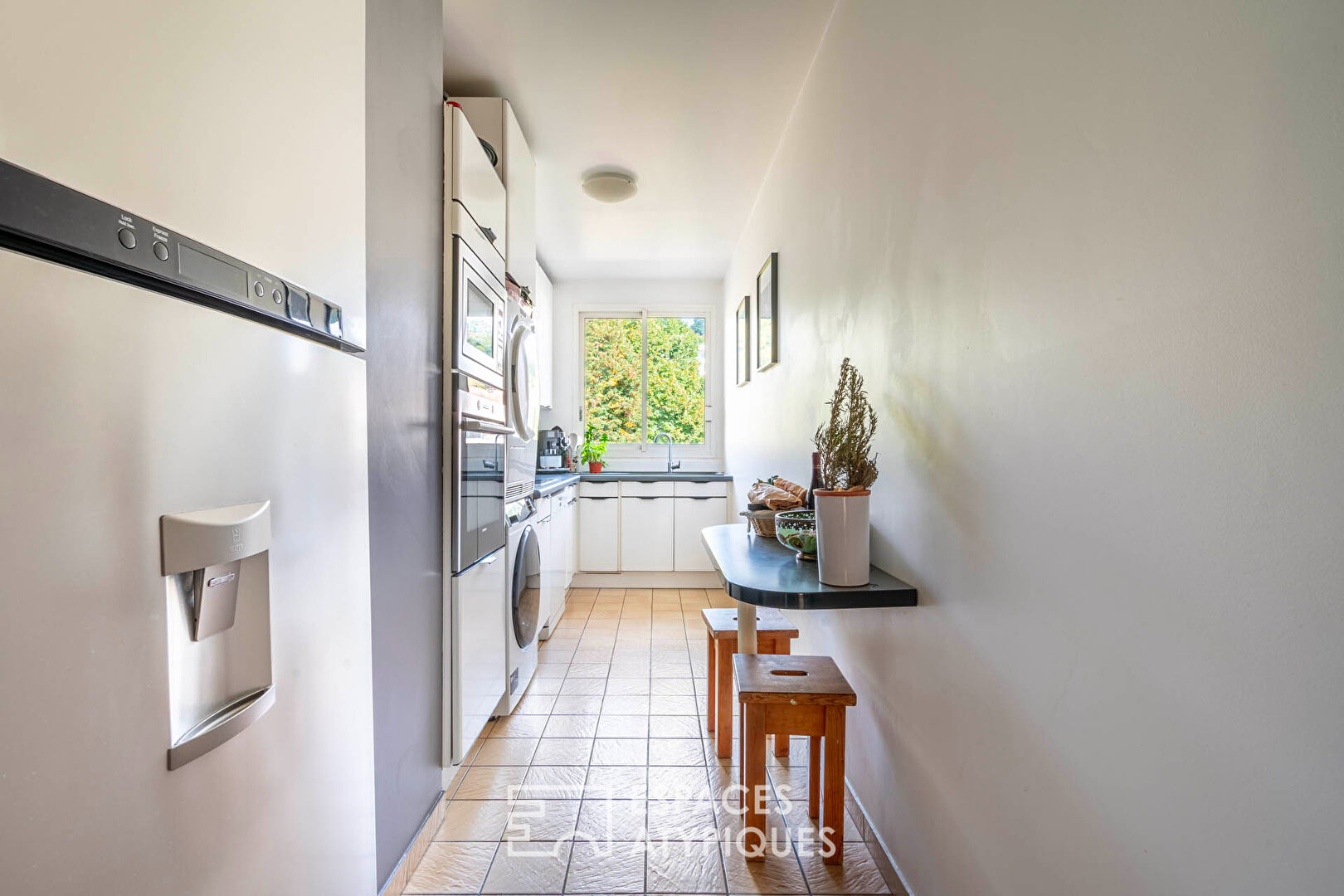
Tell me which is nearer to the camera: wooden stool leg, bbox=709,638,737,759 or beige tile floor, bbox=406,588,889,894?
beige tile floor, bbox=406,588,889,894

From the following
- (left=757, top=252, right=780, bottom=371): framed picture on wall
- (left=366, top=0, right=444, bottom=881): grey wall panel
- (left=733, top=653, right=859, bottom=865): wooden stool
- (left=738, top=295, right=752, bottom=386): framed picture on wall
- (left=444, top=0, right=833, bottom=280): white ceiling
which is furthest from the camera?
(left=738, top=295, right=752, bottom=386): framed picture on wall

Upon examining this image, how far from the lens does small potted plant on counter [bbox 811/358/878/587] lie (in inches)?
58.8

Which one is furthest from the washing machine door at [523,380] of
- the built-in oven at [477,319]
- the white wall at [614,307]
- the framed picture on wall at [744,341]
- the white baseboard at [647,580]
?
the white wall at [614,307]

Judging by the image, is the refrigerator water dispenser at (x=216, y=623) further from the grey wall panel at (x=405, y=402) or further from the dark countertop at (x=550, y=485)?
the dark countertop at (x=550, y=485)

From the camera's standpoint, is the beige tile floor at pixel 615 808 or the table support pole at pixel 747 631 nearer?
the beige tile floor at pixel 615 808

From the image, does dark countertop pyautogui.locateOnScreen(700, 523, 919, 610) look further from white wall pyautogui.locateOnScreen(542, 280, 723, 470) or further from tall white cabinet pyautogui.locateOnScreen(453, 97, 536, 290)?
white wall pyautogui.locateOnScreen(542, 280, 723, 470)

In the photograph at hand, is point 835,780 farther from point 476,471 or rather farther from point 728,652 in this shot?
point 476,471

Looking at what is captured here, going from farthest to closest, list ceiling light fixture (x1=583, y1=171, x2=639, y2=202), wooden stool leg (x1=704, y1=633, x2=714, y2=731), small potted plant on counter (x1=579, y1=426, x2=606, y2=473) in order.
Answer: small potted plant on counter (x1=579, y1=426, x2=606, y2=473)
ceiling light fixture (x1=583, y1=171, x2=639, y2=202)
wooden stool leg (x1=704, y1=633, x2=714, y2=731)

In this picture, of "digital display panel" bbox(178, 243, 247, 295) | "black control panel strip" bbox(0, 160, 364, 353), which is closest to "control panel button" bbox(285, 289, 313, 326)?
"black control panel strip" bbox(0, 160, 364, 353)

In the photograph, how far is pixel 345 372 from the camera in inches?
46.6

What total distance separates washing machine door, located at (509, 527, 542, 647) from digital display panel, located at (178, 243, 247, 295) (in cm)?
188

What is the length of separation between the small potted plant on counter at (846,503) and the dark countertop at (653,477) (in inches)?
Answer: 133

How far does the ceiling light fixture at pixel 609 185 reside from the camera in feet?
11.3

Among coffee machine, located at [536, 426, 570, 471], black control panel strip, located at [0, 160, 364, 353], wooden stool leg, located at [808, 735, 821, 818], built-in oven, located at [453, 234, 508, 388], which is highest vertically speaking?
built-in oven, located at [453, 234, 508, 388]
